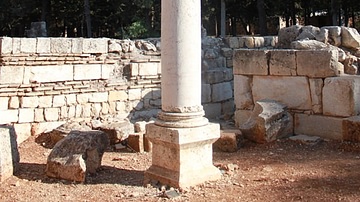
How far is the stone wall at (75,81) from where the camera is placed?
846 centimetres

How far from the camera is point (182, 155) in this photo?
531 centimetres

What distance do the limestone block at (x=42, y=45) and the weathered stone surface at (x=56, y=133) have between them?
156cm

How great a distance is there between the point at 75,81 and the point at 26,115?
1.22 meters

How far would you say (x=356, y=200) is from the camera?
190 inches

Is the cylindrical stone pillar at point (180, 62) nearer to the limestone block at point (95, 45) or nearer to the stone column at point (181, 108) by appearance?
the stone column at point (181, 108)

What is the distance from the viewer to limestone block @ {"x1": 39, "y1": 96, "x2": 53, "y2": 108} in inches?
344

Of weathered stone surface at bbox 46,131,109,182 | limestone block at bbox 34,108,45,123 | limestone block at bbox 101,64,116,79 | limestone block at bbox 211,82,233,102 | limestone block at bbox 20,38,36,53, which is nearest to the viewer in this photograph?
weathered stone surface at bbox 46,131,109,182

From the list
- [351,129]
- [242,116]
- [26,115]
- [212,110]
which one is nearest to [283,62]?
[242,116]

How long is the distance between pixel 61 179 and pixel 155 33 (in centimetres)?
1630

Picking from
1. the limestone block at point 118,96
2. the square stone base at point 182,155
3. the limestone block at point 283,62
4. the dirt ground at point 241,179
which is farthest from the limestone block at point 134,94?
the square stone base at point 182,155

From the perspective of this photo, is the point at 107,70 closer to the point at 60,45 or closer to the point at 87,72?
the point at 87,72

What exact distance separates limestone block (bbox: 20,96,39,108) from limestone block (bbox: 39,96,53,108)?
0.08m

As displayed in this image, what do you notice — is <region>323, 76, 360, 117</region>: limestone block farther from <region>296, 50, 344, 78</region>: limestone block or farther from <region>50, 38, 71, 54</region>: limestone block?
<region>50, 38, 71, 54</region>: limestone block

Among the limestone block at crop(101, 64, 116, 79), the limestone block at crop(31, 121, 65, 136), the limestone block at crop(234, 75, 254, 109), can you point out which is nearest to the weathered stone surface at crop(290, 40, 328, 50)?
the limestone block at crop(234, 75, 254, 109)
